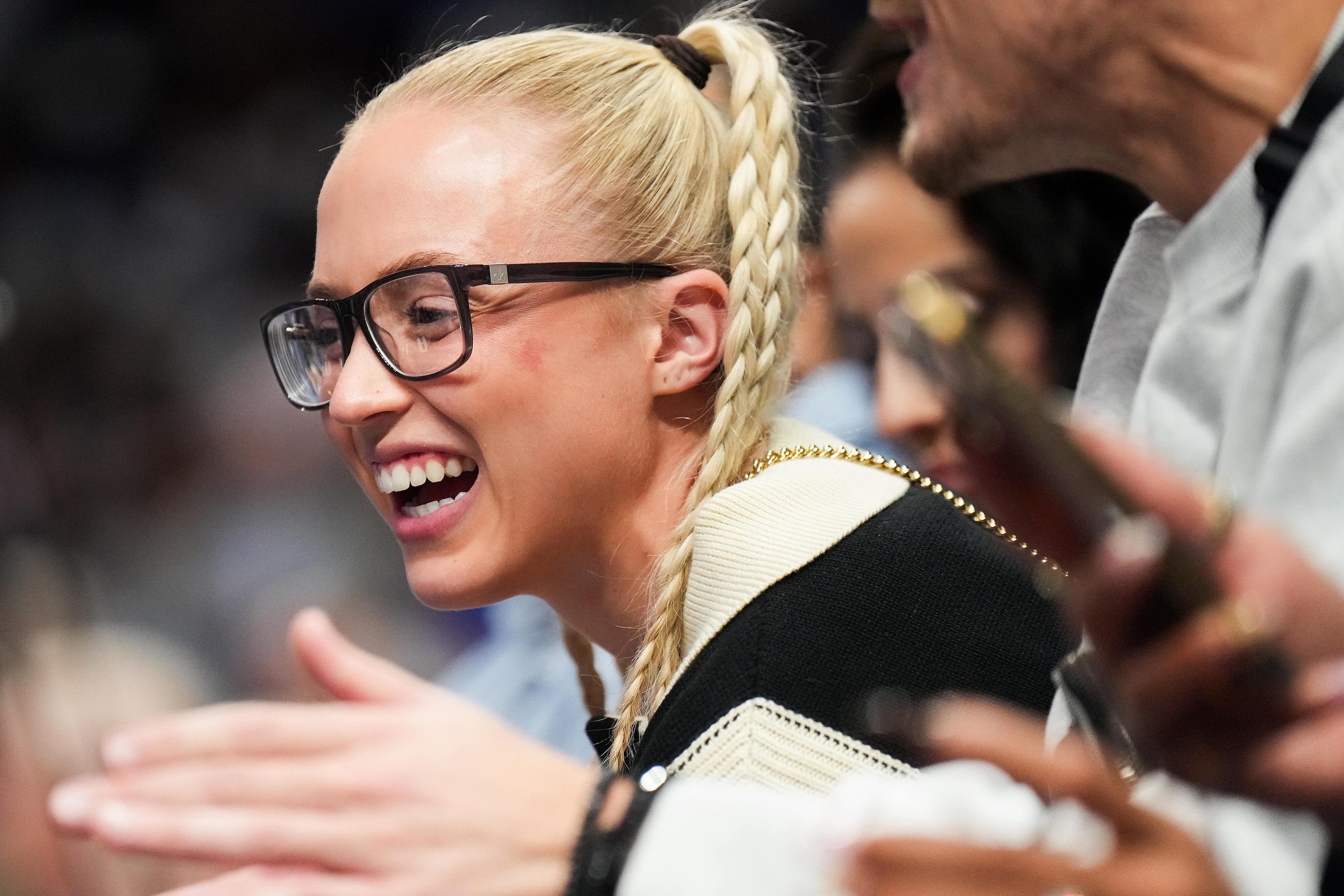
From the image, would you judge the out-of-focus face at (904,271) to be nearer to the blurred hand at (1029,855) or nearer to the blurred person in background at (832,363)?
the blurred person in background at (832,363)

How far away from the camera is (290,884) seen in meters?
0.72

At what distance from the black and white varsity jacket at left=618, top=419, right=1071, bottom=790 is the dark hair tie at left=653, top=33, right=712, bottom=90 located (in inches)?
23.7

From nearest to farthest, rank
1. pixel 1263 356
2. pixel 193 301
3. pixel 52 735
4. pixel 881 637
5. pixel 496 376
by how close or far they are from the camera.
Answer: pixel 52 735 → pixel 1263 356 → pixel 881 637 → pixel 496 376 → pixel 193 301

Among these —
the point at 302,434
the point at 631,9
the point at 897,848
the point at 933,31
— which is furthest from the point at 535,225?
the point at 631,9

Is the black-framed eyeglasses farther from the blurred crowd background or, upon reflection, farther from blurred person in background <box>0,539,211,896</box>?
the blurred crowd background

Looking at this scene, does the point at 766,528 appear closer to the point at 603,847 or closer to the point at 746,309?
the point at 746,309

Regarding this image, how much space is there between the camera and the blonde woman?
4.05 ft

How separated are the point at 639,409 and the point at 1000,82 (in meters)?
0.54

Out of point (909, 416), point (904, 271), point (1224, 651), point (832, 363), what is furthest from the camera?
point (832, 363)

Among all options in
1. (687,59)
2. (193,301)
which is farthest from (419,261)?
(193,301)

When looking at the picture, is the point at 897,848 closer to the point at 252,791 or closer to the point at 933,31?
the point at 252,791

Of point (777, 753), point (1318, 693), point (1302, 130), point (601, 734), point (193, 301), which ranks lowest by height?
point (193, 301)

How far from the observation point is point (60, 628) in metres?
0.95

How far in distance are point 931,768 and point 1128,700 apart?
1.78ft
